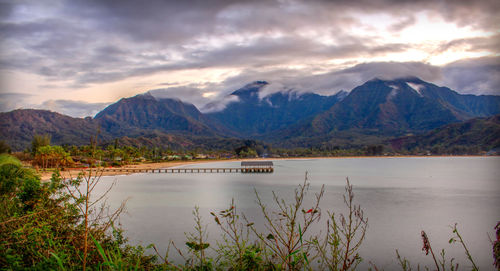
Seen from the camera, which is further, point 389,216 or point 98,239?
point 389,216

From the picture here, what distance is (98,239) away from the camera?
7.34 metres

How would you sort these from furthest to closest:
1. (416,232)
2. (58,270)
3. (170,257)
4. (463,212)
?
1. (463,212)
2. (416,232)
3. (170,257)
4. (58,270)

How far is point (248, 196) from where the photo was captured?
4166 centimetres

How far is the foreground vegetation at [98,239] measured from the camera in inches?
151

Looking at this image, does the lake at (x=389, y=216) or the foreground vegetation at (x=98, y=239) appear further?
the lake at (x=389, y=216)

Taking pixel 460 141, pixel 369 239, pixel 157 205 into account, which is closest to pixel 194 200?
pixel 157 205

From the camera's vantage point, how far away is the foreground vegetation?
151 inches

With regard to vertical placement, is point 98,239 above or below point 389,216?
above

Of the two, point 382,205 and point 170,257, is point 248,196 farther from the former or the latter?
point 170,257

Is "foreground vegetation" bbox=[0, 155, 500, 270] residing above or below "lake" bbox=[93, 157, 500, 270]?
above

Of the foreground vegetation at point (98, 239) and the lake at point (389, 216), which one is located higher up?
the foreground vegetation at point (98, 239)

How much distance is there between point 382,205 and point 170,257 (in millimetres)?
24013

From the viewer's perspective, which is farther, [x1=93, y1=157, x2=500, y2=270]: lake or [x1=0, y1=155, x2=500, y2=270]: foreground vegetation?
[x1=93, y1=157, x2=500, y2=270]: lake

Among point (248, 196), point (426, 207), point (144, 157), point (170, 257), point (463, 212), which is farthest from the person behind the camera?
point (144, 157)
